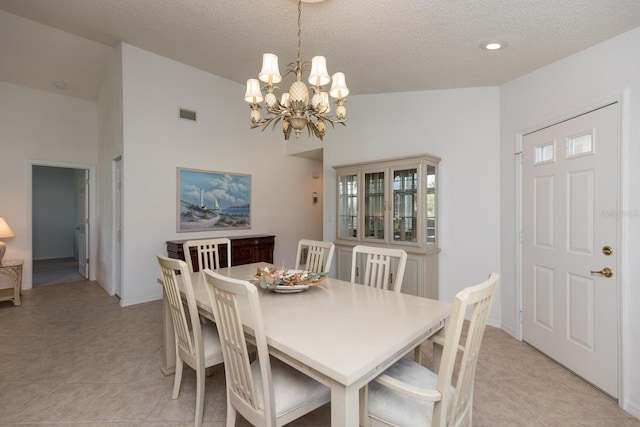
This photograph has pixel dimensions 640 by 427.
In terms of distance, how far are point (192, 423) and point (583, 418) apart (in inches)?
95.2

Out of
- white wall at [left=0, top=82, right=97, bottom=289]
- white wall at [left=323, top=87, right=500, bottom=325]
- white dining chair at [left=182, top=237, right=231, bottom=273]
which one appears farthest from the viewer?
white wall at [left=0, top=82, right=97, bottom=289]

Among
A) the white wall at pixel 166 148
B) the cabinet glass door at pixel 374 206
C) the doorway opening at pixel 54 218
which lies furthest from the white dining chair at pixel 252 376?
the doorway opening at pixel 54 218

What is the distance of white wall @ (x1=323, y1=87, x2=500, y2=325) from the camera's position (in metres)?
3.46

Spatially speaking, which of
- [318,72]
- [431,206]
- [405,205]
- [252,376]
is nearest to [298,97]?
[318,72]

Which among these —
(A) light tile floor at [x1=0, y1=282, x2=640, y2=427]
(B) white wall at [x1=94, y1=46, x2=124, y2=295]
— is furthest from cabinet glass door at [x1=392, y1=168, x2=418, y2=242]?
(B) white wall at [x1=94, y1=46, x2=124, y2=295]

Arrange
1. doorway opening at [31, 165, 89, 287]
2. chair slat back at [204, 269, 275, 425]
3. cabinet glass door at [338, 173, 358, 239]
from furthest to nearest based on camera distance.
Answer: doorway opening at [31, 165, 89, 287] → cabinet glass door at [338, 173, 358, 239] → chair slat back at [204, 269, 275, 425]

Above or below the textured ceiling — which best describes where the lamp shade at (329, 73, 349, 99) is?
below

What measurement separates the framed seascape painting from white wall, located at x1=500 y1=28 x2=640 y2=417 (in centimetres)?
375

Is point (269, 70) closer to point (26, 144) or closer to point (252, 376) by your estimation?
point (252, 376)

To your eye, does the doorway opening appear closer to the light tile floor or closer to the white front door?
the light tile floor

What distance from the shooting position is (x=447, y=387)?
1142 millimetres

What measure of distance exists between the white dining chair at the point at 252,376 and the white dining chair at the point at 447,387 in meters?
0.32

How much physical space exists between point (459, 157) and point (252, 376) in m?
3.25

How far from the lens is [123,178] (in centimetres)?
394
